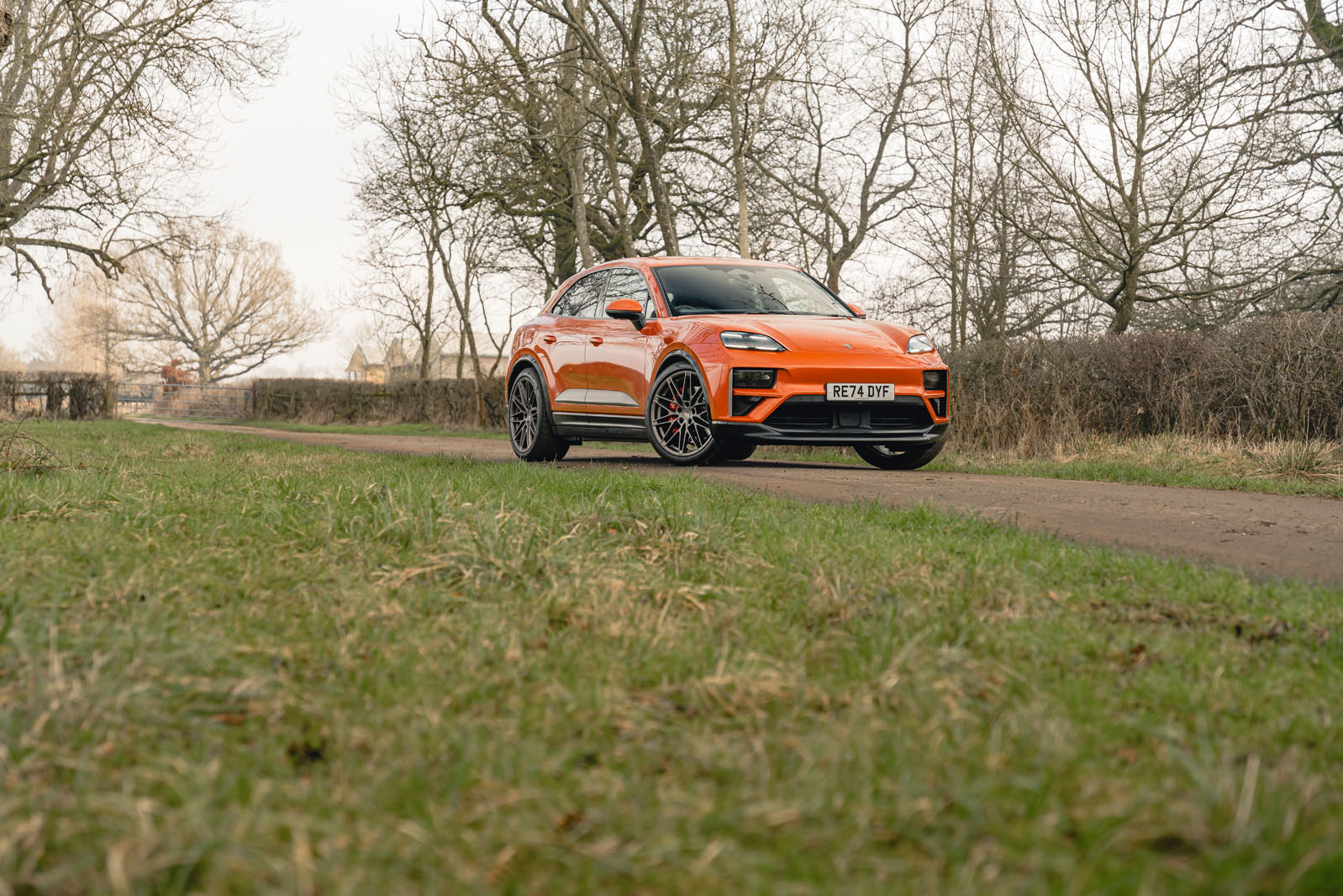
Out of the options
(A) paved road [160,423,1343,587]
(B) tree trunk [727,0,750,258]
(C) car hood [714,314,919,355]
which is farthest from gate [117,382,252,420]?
(A) paved road [160,423,1343,587]

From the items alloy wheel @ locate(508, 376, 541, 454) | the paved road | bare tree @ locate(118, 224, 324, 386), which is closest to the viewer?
the paved road

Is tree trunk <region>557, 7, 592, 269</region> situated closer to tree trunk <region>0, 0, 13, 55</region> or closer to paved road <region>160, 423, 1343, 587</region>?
tree trunk <region>0, 0, 13, 55</region>

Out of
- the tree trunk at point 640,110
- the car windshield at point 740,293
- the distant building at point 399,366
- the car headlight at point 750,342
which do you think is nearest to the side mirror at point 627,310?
the car windshield at point 740,293

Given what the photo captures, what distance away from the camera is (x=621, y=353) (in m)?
9.57

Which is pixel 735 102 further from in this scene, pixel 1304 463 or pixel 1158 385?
pixel 1304 463

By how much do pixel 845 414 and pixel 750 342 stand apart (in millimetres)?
944

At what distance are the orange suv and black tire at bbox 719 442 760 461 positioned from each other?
0.06ft

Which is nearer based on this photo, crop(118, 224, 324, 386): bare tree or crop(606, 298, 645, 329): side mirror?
crop(606, 298, 645, 329): side mirror

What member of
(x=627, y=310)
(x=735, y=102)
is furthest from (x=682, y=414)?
(x=735, y=102)

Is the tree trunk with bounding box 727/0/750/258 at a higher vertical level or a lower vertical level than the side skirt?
higher

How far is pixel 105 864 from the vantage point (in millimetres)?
1674

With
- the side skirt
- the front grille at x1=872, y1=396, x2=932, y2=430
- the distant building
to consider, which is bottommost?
the side skirt

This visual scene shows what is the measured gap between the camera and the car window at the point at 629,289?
959 cm

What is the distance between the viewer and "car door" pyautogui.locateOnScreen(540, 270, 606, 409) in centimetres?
1002
